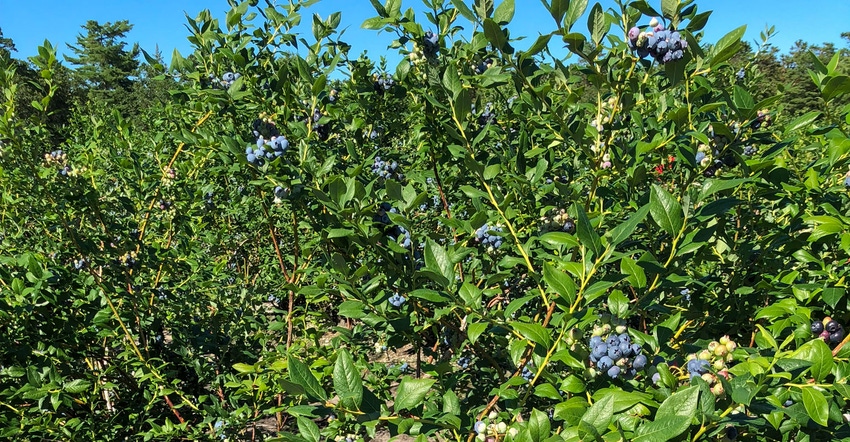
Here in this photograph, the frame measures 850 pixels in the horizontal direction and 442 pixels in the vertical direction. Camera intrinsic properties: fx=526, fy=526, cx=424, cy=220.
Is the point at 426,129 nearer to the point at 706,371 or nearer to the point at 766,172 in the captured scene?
the point at 766,172

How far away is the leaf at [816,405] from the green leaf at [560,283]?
0.40m

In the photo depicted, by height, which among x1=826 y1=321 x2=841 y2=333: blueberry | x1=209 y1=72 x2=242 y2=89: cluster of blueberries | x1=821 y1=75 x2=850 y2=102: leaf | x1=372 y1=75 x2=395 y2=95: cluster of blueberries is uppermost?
x1=372 y1=75 x2=395 y2=95: cluster of blueberries

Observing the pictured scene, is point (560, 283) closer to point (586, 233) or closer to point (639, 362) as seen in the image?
point (586, 233)

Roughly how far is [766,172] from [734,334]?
64cm

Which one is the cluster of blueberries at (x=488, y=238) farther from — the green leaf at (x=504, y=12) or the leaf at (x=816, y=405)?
the leaf at (x=816, y=405)

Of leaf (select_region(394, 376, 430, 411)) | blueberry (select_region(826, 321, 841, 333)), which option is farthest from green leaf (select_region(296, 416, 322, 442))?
blueberry (select_region(826, 321, 841, 333))

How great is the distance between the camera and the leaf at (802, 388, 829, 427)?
83 cm

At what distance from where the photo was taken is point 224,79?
1.98 m

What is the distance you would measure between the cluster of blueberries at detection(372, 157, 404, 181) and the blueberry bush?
0.03 m

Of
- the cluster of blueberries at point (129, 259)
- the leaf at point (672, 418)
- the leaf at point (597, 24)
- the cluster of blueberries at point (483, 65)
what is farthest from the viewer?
the cluster of blueberries at point (129, 259)

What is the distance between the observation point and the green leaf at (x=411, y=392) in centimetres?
95

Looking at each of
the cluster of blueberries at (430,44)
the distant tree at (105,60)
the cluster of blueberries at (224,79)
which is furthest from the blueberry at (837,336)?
the distant tree at (105,60)

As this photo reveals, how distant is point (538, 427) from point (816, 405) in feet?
1.48

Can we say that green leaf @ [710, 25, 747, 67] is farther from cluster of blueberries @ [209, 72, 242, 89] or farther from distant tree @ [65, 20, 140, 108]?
distant tree @ [65, 20, 140, 108]
